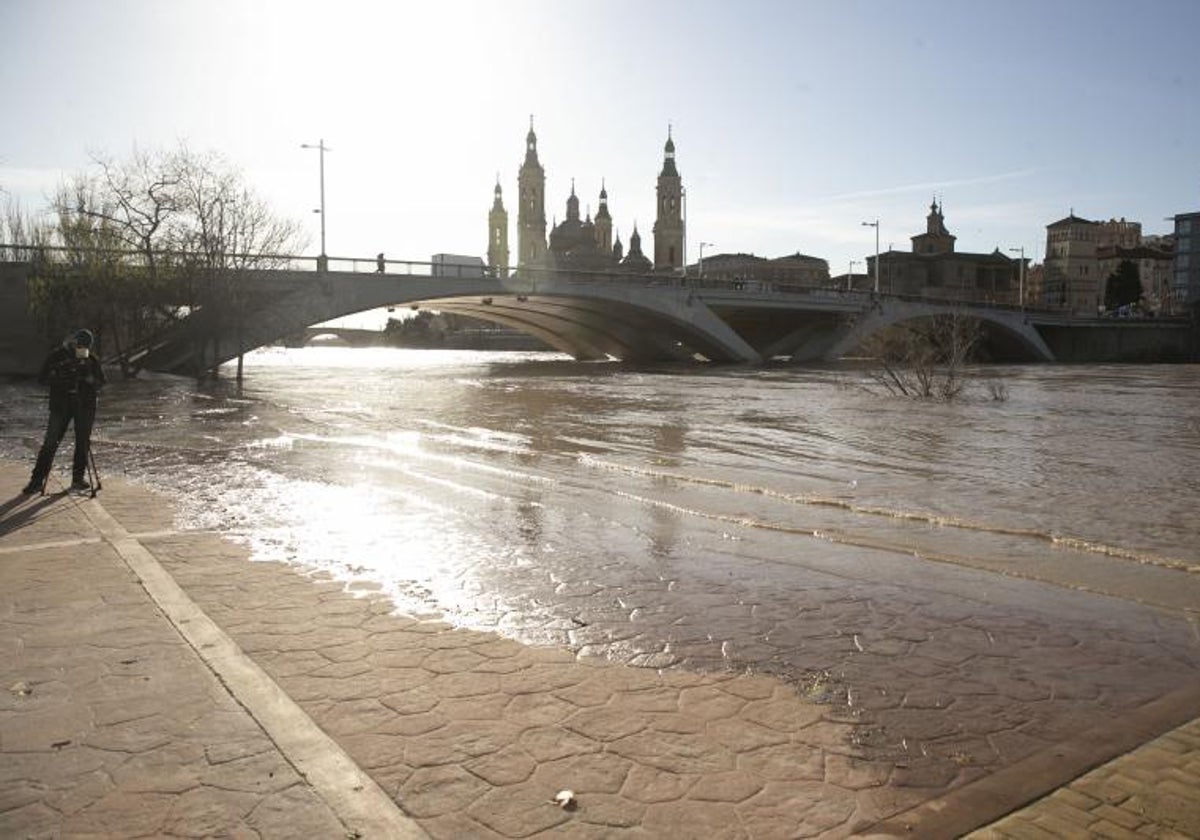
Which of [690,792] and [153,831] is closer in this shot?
[153,831]

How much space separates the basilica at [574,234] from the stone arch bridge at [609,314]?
5159 centimetres

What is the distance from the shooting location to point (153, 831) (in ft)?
10.3

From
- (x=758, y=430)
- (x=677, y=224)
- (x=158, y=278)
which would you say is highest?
(x=677, y=224)

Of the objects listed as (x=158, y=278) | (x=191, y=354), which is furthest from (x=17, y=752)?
(x=191, y=354)

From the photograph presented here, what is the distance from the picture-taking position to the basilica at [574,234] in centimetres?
13712

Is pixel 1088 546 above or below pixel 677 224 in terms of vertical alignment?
below

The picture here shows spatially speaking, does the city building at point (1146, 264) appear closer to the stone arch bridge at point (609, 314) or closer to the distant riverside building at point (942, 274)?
the distant riverside building at point (942, 274)

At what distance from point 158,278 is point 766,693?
109 feet

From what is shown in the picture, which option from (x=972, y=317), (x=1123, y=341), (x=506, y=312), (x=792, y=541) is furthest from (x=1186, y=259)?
(x=792, y=541)

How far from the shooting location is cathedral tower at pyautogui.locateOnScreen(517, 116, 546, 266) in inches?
5635

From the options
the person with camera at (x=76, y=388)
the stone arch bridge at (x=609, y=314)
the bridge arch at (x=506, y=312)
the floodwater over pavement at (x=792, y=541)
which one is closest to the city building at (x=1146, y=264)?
the stone arch bridge at (x=609, y=314)

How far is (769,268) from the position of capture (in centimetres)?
15775

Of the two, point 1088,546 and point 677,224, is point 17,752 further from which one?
point 677,224

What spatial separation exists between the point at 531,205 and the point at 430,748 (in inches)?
5675
